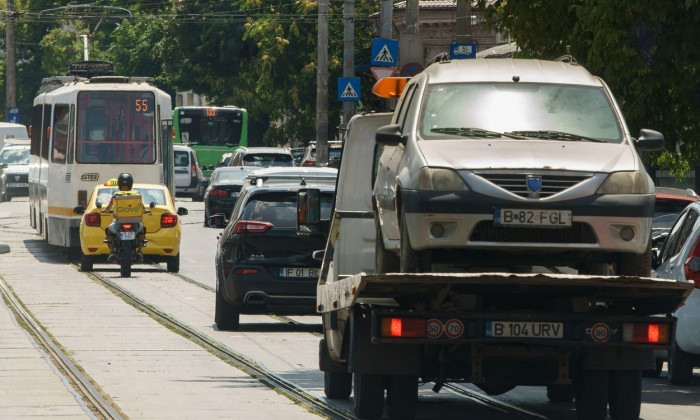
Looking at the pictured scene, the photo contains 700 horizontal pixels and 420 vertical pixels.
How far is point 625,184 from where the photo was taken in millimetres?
9484

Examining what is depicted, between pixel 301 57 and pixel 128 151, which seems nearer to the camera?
pixel 128 151

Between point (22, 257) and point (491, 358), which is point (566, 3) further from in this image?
point (22, 257)

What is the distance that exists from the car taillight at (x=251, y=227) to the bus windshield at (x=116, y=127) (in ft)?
45.1

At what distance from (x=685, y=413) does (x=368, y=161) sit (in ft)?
9.43

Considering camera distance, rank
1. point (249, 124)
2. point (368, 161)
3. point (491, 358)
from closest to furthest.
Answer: point (491, 358) < point (368, 161) < point (249, 124)

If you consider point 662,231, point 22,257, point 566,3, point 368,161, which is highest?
point 566,3

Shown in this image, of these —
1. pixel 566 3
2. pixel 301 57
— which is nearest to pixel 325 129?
pixel 301 57

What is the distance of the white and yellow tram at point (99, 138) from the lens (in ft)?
99.9

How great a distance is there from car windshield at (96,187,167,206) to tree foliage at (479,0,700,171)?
470 inches

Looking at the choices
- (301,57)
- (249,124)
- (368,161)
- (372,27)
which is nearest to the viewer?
(368,161)

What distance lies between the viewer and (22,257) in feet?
101

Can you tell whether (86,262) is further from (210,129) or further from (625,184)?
(210,129)

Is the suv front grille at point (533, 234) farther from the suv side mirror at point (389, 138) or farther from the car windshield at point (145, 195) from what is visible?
the car windshield at point (145, 195)

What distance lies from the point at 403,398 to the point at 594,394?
3.84ft
